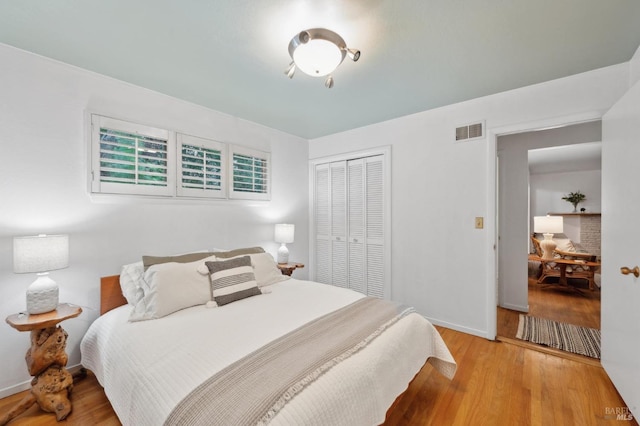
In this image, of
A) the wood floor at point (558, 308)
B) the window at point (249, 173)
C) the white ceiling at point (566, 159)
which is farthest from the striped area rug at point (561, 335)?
the window at point (249, 173)

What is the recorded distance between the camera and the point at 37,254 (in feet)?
5.81

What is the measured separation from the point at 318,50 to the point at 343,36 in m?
0.24

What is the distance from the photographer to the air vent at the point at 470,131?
280 centimetres

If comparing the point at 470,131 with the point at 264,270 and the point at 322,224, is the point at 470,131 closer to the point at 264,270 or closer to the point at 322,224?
the point at 322,224

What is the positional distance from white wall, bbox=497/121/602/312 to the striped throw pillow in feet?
10.8

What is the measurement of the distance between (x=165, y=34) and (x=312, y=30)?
99 centimetres

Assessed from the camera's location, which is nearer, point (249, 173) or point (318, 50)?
point (318, 50)

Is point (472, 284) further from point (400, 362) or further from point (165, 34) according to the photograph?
point (165, 34)

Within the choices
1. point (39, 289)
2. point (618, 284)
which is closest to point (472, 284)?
point (618, 284)

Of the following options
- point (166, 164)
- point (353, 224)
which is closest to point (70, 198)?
point (166, 164)

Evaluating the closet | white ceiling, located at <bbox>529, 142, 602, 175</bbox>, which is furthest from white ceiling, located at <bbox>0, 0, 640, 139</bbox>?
white ceiling, located at <bbox>529, 142, 602, 175</bbox>

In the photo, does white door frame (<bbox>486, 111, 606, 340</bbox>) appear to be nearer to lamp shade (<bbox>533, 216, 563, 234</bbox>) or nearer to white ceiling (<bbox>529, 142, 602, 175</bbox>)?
white ceiling (<bbox>529, 142, 602, 175</bbox>)

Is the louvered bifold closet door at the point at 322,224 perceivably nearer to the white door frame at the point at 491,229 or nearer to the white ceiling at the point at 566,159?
the white door frame at the point at 491,229

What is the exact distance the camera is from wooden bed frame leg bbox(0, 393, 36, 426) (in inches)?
64.8
